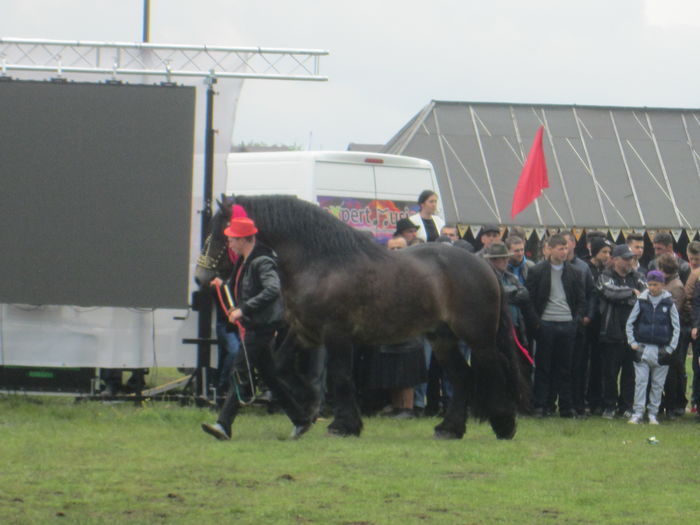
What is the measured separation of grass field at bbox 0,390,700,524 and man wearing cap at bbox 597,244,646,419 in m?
1.63

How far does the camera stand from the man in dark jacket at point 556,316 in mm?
14180

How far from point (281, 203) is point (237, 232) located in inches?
21.1

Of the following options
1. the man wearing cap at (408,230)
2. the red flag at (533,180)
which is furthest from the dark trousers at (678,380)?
the red flag at (533,180)

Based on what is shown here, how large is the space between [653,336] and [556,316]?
41.2 inches

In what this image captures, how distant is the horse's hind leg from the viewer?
11344mm

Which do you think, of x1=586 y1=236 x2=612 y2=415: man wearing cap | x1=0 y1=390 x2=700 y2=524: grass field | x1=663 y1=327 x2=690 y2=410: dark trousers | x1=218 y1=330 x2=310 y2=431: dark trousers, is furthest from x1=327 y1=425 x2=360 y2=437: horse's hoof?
x1=663 y1=327 x2=690 y2=410: dark trousers

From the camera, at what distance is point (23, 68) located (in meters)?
13.9

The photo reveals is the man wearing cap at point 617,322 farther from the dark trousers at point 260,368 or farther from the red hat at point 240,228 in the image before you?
the red hat at point 240,228

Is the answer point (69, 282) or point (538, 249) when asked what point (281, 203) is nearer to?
point (69, 282)

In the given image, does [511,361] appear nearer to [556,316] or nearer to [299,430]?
[299,430]

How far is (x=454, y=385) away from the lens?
37.7ft

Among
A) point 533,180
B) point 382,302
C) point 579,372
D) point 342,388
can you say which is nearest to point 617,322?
point 579,372

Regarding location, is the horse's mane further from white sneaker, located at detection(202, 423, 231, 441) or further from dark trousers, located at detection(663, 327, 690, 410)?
dark trousers, located at detection(663, 327, 690, 410)

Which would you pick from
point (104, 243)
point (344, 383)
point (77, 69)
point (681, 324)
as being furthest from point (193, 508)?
point (681, 324)
